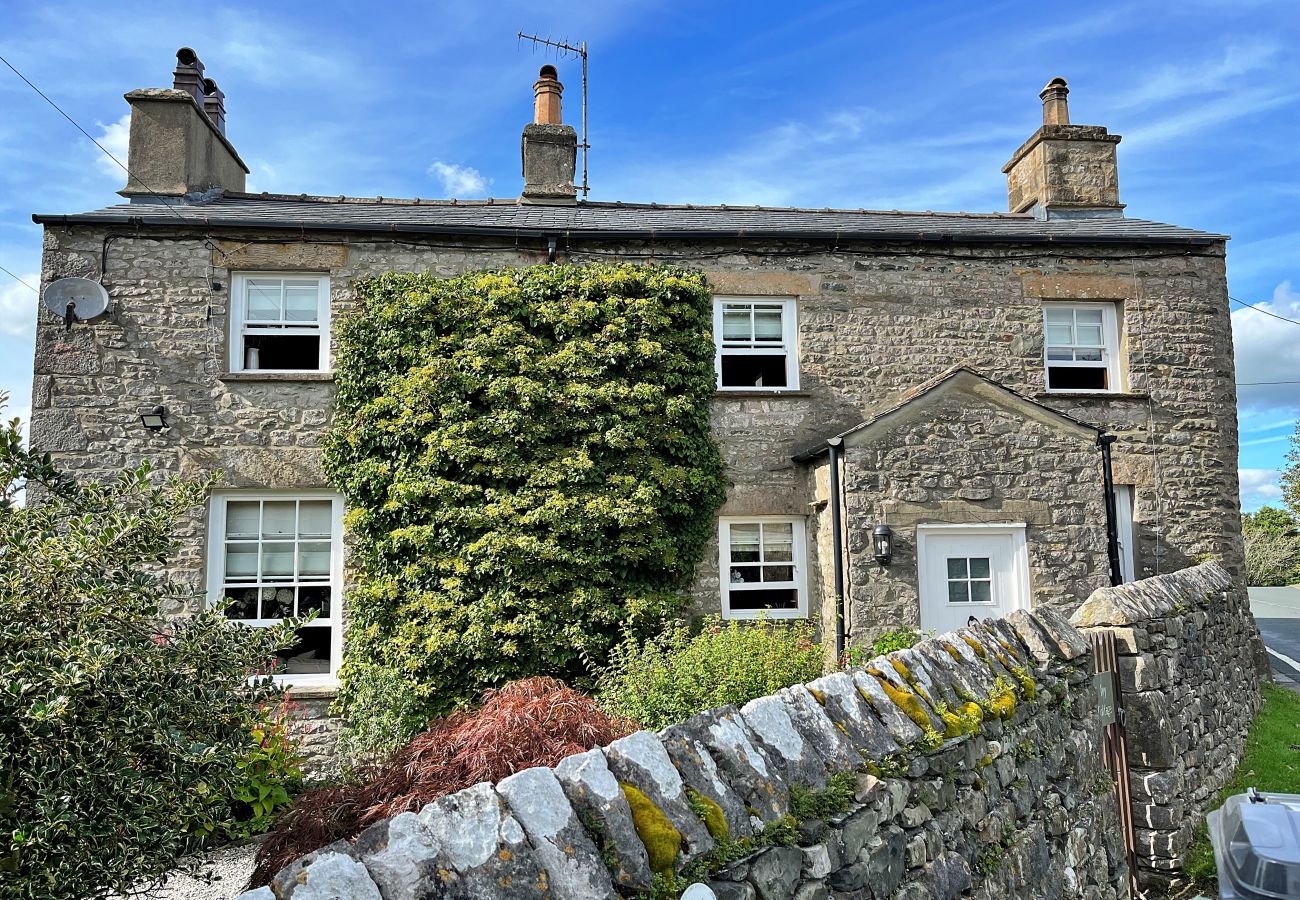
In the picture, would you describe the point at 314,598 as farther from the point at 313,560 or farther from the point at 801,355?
the point at 801,355

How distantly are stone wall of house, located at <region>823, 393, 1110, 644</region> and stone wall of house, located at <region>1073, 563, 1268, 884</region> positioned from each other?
1.50 m

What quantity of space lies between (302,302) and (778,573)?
6688 mm

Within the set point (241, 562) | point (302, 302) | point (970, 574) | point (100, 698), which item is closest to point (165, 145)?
point (302, 302)

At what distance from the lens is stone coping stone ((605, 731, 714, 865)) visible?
2.46 metres

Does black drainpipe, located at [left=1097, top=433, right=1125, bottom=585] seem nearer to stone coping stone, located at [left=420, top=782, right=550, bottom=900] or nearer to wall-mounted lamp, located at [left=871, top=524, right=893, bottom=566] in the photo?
wall-mounted lamp, located at [left=871, top=524, right=893, bottom=566]

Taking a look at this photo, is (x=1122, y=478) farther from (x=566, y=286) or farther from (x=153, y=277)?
(x=153, y=277)

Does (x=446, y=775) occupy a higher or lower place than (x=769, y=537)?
lower

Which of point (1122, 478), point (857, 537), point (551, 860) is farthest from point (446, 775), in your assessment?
point (1122, 478)

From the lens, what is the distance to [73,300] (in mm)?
9977

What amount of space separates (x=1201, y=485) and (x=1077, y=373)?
2.12m

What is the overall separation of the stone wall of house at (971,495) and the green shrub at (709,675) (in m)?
1.75

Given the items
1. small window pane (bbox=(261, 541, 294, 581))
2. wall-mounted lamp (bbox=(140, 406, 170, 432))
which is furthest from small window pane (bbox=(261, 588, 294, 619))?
wall-mounted lamp (bbox=(140, 406, 170, 432))

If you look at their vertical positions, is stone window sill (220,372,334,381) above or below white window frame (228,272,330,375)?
below

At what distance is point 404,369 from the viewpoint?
10203 mm
